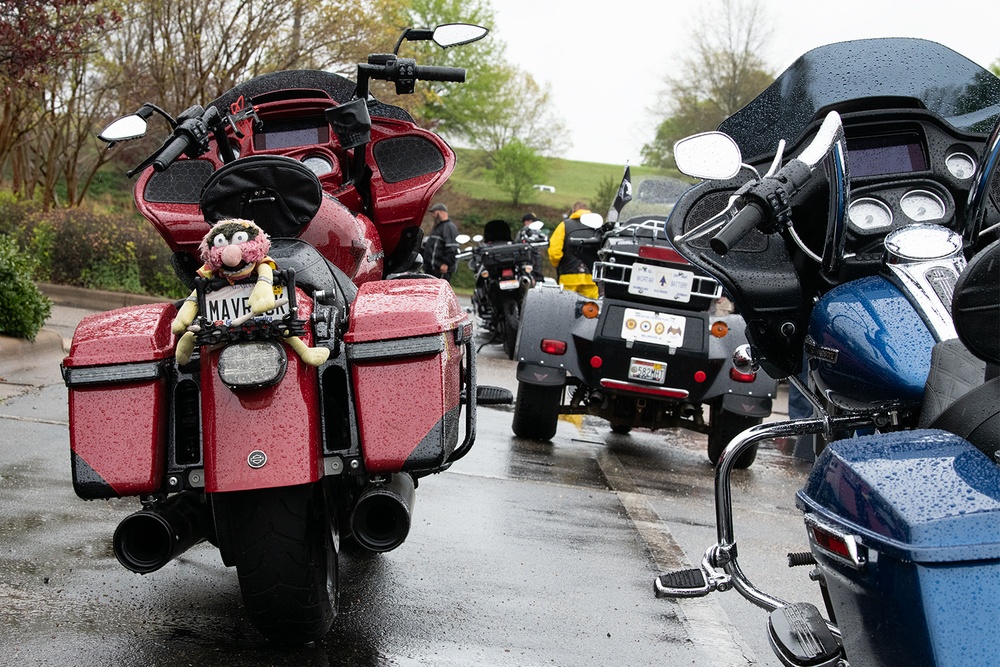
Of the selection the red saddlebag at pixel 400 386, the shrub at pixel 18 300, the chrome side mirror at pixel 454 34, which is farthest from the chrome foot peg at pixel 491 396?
the shrub at pixel 18 300

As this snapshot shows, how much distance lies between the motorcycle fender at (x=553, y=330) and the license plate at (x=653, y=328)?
24cm

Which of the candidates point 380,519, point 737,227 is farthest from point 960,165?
point 380,519

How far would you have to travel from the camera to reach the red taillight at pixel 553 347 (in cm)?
745

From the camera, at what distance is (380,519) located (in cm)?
319

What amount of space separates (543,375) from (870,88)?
4294mm

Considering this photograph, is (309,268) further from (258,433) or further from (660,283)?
(660,283)

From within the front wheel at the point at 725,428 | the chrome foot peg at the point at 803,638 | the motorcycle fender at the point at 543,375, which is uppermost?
the chrome foot peg at the point at 803,638

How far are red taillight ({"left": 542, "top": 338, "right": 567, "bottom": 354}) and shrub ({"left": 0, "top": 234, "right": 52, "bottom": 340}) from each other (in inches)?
174

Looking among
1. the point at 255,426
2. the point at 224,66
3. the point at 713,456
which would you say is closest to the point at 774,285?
the point at 255,426

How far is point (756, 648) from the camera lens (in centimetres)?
379

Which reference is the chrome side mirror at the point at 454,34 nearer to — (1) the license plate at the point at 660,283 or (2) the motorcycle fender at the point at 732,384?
(1) the license plate at the point at 660,283

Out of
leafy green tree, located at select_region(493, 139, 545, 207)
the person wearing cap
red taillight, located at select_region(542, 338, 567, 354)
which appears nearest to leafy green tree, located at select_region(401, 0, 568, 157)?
leafy green tree, located at select_region(493, 139, 545, 207)

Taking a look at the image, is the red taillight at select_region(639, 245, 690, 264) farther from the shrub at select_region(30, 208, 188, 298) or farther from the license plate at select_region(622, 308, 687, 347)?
the shrub at select_region(30, 208, 188, 298)

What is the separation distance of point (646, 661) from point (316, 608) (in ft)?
3.73
